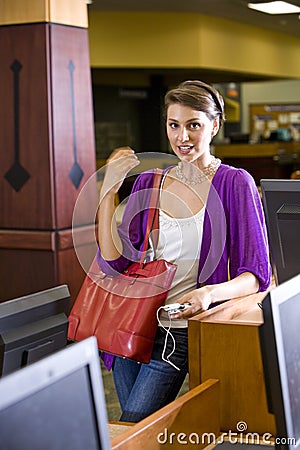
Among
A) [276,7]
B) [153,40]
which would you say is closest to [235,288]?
[276,7]

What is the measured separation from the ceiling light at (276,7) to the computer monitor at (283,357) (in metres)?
7.55

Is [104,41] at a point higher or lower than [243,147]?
higher

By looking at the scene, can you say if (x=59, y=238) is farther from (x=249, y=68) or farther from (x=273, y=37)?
(x=273, y=37)

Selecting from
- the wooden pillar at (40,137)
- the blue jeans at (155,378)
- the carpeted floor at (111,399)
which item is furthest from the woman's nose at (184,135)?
the wooden pillar at (40,137)

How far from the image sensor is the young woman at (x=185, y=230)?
8.11 feet

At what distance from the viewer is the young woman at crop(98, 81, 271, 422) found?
247cm

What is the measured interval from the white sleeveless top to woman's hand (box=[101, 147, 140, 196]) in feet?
0.64

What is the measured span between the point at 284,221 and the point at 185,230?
1.20 ft

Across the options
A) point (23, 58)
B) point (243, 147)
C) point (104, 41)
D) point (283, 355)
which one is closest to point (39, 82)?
point (23, 58)

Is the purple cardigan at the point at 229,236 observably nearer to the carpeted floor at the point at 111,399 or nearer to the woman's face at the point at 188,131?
the woman's face at the point at 188,131

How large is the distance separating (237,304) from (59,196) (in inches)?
116

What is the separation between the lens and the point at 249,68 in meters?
11.2

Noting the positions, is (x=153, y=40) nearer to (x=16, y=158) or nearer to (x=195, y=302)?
(x=16, y=158)

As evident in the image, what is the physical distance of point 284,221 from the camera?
230 centimetres
